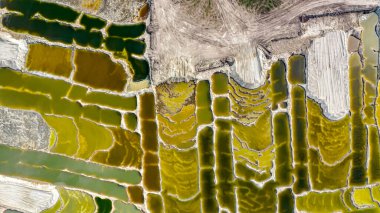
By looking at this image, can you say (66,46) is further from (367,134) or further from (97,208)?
(367,134)

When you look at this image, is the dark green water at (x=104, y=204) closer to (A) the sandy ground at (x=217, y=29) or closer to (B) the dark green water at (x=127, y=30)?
(A) the sandy ground at (x=217, y=29)

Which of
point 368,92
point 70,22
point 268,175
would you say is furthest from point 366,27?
point 70,22

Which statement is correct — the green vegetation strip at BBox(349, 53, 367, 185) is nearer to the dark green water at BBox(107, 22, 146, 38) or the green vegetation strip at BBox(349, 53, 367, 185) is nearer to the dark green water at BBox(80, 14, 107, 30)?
the dark green water at BBox(107, 22, 146, 38)

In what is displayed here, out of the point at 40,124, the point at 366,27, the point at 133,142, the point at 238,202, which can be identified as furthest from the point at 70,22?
the point at 366,27

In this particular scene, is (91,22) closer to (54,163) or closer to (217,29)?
(217,29)

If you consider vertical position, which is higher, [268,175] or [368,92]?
[368,92]

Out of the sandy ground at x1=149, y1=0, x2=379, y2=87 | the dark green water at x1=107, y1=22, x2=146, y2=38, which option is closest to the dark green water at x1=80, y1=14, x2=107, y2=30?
the dark green water at x1=107, y1=22, x2=146, y2=38

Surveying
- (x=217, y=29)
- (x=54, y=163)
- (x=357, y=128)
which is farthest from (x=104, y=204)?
(x=357, y=128)

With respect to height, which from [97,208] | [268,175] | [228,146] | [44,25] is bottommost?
[97,208]

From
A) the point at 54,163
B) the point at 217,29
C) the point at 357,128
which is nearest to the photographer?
the point at 217,29

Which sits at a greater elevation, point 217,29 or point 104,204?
point 217,29

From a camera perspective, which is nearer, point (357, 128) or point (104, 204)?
point (357, 128)
